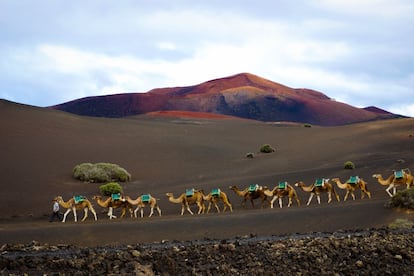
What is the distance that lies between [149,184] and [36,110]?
27847 mm

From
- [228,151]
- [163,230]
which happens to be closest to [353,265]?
[163,230]

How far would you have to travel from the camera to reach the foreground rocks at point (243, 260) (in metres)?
15.0

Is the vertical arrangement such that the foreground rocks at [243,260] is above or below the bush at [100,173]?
below

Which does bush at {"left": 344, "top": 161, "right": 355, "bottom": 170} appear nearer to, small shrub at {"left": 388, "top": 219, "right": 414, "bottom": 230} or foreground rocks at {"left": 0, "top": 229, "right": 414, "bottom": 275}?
small shrub at {"left": 388, "top": 219, "right": 414, "bottom": 230}

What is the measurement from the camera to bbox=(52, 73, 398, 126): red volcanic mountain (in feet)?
443

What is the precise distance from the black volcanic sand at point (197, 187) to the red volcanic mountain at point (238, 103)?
55.7 meters

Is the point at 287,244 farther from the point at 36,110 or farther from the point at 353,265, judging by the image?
the point at 36,110

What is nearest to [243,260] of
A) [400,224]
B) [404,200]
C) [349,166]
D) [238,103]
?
[400,224]

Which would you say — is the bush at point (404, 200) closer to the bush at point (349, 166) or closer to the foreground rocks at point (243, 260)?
the foreground rocks at point (243, 260)

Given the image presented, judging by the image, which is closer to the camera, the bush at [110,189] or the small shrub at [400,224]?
the small shrub at [400,224]

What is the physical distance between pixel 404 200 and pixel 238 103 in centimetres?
11089

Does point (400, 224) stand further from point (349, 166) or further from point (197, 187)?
point (349, 166)

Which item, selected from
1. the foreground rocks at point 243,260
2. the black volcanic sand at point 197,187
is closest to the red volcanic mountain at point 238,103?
the black volcanic sand at point 197,187

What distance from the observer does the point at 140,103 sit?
148 m
